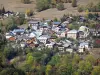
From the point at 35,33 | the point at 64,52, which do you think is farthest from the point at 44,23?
the point at 64,52

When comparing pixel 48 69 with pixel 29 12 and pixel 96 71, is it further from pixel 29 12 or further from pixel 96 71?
pixel 29 12

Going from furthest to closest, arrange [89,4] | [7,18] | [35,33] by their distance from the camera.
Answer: [89,4] < [7,18] < [35,33]

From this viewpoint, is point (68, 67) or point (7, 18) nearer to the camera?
point (68, 67)

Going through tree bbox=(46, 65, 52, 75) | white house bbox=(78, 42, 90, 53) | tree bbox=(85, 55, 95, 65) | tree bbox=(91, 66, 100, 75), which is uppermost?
tree bbox=(46, 65, 52, 75)

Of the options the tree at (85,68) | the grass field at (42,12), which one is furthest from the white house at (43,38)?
the grass field at (42,12)

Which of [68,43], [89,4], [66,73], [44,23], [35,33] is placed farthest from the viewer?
[89,4]

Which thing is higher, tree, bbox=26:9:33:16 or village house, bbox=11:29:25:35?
tree, bbox=26:9:33:16

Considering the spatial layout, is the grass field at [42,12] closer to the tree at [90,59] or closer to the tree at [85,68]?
the tree at [90,59]

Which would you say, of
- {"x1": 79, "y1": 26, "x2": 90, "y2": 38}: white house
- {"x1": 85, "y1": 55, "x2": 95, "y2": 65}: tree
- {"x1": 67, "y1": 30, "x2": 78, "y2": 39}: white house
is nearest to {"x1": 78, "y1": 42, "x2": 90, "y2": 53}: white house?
{"x1": 67, "y1": 30, "x2": 78, "y2": 39}: white house

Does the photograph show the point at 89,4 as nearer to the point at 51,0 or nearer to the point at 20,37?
the point at 51,0

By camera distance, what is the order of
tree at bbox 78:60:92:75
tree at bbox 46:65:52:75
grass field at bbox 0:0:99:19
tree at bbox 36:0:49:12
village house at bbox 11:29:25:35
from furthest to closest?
Result: 1. tree at bbox 36:0:49:12
2. grass field at bbox 0:0:99:19
3. village house at bbox 11:29:25:35
4. tree at bbox 78:60:92:75
5. tree at bbox 46:65:52:75

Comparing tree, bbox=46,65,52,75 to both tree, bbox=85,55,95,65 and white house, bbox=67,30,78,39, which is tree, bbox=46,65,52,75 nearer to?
tree, bbox=85,55,95,65
